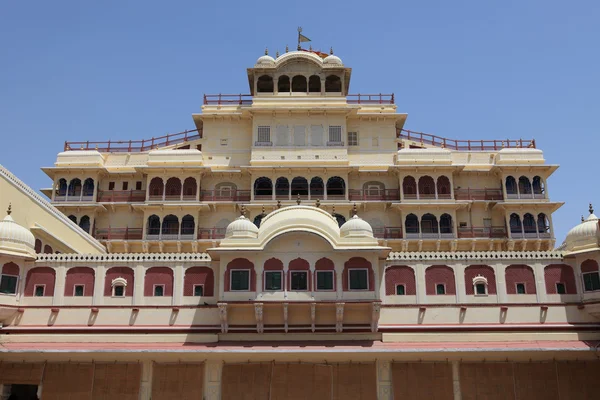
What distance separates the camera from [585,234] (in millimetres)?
27750

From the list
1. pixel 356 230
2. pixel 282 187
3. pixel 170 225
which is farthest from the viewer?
pixel 170 225

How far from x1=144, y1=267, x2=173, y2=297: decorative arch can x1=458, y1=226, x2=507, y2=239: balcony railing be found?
21.4 meters

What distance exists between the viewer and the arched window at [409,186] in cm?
4266

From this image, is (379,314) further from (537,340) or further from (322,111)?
(322,111)

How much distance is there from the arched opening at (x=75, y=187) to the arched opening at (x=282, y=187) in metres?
13.7

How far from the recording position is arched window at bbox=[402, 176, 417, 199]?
140 feet

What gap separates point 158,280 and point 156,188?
1564 centimetres

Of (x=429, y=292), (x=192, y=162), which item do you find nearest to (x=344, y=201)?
(x=192, y=162)

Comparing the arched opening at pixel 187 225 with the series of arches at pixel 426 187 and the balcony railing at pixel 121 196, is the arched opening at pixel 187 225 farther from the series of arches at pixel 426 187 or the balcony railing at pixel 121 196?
the series of arches at pixel 426 187

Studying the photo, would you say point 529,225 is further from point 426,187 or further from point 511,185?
point 426,187

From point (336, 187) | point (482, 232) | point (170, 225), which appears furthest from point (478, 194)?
point (170, 225)

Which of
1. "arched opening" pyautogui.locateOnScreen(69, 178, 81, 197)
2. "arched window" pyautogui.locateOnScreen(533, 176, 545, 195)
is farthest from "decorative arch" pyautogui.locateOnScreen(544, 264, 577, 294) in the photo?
"arched opening" pyautogui.locateOnScreen(69, 178, 81, 197)

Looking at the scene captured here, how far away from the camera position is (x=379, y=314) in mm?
27188

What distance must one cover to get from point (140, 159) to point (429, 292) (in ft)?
82.2
